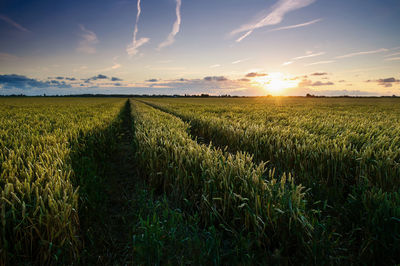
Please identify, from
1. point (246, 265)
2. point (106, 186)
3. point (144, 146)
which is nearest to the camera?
point (246, 265)

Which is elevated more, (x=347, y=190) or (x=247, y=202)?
(x=247, y=202)

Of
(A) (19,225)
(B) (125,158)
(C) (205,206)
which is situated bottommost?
(B) (125,158)

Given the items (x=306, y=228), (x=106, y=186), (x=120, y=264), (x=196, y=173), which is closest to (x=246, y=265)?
(x=306, y=228)

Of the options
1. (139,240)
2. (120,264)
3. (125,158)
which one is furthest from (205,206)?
(125,158)

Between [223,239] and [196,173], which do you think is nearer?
[223,239]

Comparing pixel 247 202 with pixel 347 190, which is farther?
pixel 347 190

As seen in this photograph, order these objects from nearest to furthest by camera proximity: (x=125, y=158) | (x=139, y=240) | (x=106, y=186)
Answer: (x=139, y=240), (x=106, y=186), (x=125, y=158)

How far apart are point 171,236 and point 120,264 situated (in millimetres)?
551

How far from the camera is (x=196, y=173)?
9.50 ft

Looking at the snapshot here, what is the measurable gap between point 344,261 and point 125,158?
5375 mm

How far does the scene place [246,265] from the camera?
158 centimetres

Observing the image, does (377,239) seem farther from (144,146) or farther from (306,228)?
(144,146)

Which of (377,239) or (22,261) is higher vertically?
(377,239)

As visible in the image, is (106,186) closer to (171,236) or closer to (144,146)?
(144,146)
